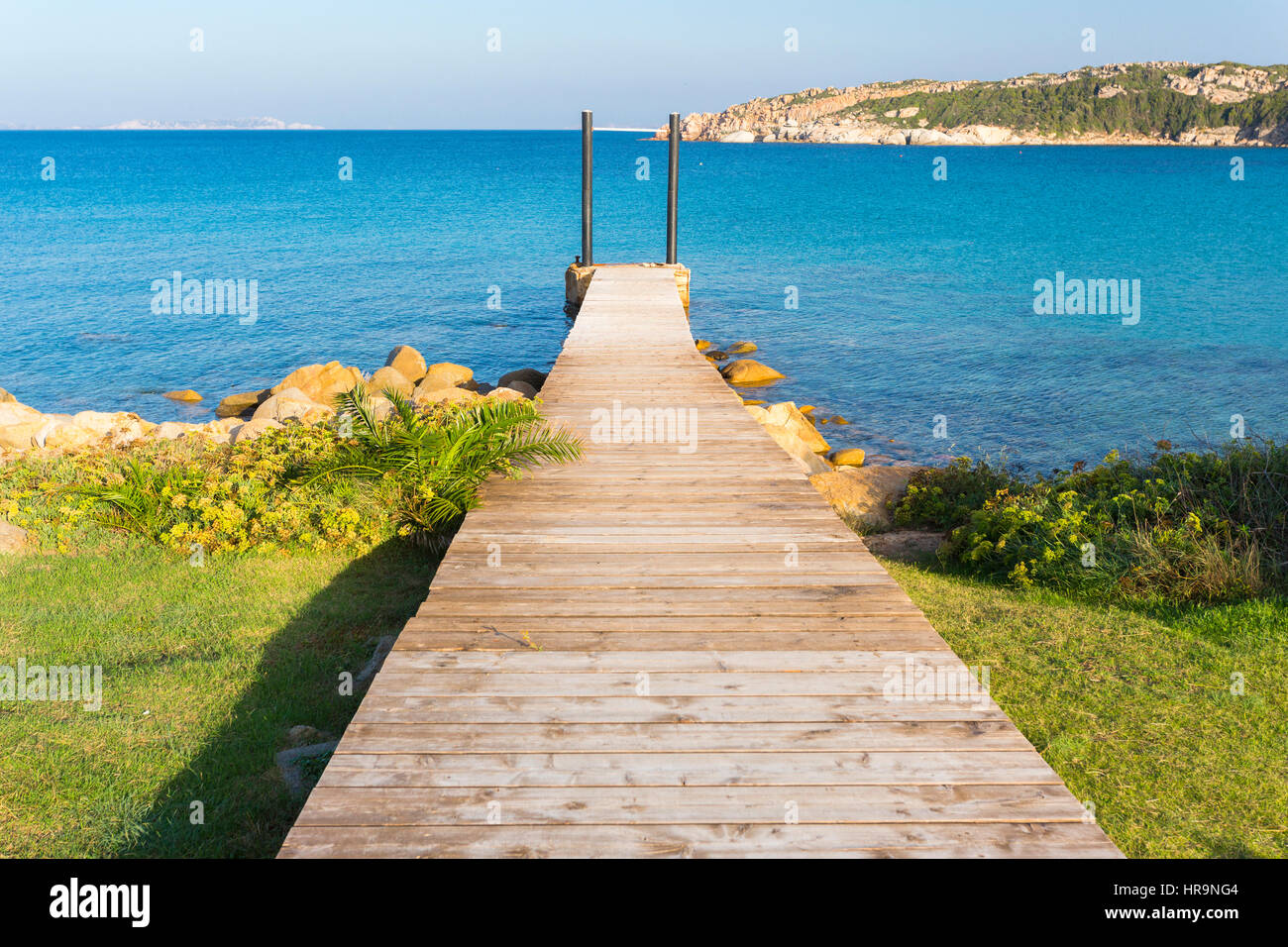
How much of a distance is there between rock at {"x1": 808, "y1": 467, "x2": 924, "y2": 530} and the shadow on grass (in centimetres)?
403

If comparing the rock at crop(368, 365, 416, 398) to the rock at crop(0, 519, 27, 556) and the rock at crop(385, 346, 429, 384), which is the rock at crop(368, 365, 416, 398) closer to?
the rock at crop(385, 346, 429, 384)

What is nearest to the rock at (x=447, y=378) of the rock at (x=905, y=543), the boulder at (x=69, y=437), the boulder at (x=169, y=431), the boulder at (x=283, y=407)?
the boulder at (x=283, y=407)

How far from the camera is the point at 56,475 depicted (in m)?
8.01

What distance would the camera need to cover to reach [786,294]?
25844 mm

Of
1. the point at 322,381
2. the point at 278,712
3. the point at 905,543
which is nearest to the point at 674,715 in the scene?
the point at 278,712

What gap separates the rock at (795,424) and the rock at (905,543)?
3783 millimetres

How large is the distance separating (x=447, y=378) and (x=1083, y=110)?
464ft

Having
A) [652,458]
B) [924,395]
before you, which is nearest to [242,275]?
[924,395]

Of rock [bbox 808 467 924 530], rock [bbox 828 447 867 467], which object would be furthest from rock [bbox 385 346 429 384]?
rock [bbox 808 467 924 530]

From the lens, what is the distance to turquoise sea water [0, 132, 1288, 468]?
1650 cm

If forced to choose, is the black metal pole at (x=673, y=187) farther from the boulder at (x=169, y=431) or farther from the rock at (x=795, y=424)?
the boulder at (x=169, y=431)

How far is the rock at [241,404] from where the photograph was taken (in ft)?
52.3

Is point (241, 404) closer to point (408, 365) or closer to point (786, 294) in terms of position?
point (408, 365)
